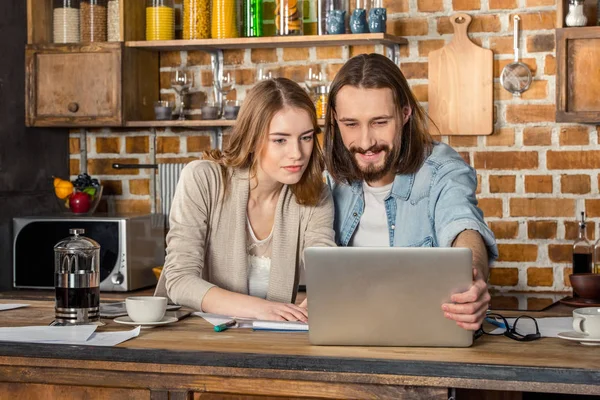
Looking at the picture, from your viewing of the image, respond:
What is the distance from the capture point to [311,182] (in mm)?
2555

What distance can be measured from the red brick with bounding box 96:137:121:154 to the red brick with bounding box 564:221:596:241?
76.1 inches

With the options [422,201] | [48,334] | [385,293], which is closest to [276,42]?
[422,201]

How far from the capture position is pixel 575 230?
3.50m

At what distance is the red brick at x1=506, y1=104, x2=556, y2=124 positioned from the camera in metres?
3.51

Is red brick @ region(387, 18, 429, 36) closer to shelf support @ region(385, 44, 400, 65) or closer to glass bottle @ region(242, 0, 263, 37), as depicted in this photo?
shelf support @ region(385, 44, 400, 65)

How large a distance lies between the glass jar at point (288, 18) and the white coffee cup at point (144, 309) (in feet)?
5.86

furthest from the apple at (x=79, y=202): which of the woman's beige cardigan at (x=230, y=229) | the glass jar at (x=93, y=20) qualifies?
the woman's beige cardigan at (x=230, y=229)

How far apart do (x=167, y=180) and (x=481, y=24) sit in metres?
1.44

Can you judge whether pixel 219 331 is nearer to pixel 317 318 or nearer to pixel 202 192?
pixel 317 318

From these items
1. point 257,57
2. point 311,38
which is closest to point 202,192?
point 311,38

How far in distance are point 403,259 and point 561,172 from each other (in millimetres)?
1968

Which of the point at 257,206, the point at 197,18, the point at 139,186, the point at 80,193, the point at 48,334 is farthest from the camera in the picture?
the point at 139,186

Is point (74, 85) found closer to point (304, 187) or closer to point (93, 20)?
point (93, 20)

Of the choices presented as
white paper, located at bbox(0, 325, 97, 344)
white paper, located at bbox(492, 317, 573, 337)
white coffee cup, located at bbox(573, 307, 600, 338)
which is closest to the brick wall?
white paper, located at bbox(492, 317, 573, 337)
